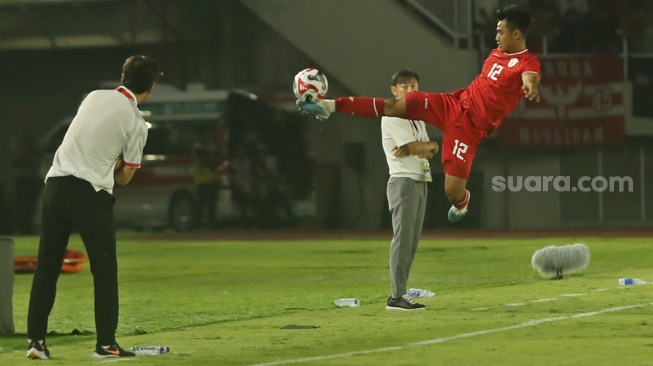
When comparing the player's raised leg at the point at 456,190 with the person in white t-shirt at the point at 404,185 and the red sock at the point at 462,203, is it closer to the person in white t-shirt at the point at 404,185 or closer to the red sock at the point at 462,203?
the red sock at the point at 462,203

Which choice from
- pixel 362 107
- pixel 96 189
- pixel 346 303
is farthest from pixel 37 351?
pixel 346 303

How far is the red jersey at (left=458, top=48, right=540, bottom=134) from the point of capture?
34.5 feet

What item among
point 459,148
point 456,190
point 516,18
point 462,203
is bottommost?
point 462,203

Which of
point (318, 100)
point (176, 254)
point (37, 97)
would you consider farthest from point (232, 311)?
point (37, 97)

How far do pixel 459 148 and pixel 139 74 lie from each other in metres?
3.41

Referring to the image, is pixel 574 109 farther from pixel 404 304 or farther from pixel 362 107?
pixel 362 107

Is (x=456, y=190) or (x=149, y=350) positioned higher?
(x=456, y=190)

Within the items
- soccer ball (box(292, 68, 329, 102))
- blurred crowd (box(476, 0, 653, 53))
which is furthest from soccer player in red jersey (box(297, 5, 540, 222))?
blurred crowd (box(476, 0, 653, 53))

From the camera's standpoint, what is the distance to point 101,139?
7809mm

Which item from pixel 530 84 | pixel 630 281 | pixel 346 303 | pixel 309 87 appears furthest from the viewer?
pixel 630 281

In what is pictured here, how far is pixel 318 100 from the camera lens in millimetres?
10062

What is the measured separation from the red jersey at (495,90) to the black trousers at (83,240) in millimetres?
3617

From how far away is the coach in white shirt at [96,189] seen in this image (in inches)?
308

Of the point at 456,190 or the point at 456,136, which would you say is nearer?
the point at 456,136
